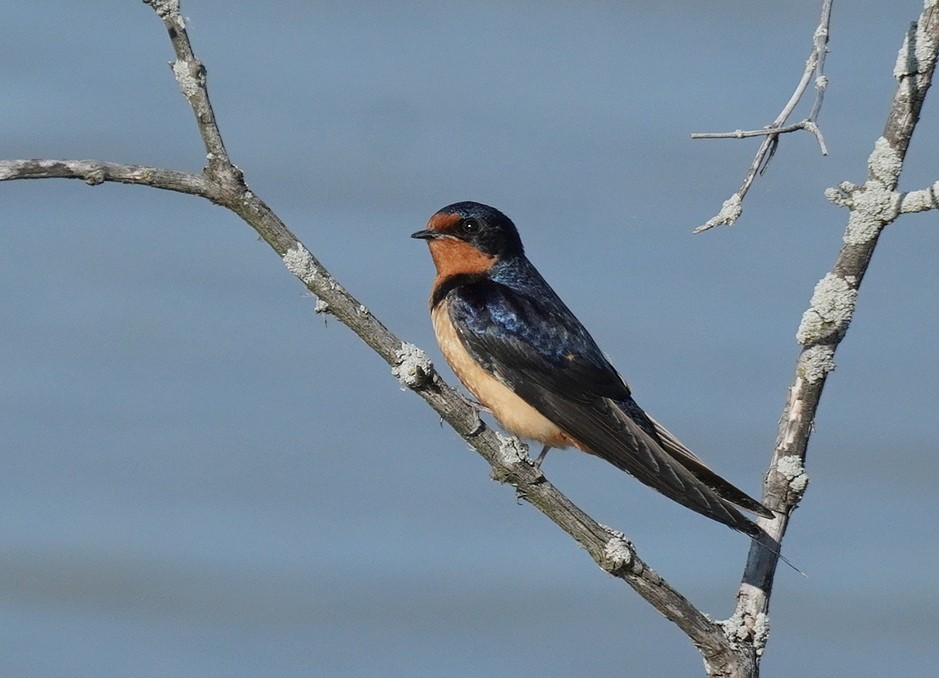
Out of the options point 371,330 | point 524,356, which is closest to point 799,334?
point 371,330

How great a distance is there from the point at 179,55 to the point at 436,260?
6.59ft

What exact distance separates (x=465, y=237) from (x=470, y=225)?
4 centimetres

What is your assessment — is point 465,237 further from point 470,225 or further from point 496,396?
point 496,396

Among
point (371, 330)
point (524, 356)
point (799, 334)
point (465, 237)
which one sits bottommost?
point (371, 330)

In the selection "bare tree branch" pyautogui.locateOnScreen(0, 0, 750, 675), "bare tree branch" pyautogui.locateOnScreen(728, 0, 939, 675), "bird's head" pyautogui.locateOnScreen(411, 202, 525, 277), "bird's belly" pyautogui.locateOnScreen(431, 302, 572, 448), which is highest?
"bird's head" pyautogui.locateOnScreen(411, 202, 525, 277)

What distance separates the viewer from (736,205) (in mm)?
2791

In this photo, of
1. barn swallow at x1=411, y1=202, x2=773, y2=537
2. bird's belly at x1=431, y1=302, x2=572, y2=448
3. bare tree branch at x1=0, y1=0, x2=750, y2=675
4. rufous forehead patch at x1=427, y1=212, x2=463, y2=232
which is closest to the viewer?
bare tree branch at x1=0, y1=0, x2=750, y2=675

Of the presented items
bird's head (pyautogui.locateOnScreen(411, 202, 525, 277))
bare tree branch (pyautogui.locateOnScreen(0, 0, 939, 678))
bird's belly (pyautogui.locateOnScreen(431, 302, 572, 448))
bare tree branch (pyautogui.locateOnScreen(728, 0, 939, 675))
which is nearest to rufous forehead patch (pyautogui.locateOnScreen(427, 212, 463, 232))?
bird's head (pyautogui.locateOnScreen(411, 202, 525, 277))

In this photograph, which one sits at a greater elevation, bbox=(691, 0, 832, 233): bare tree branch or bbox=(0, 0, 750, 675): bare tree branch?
bbox=(691, 0, 832, 233): bare tree branch

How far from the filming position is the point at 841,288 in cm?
287

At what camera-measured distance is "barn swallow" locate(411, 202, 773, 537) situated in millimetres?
3984

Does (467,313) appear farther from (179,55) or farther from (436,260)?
(179,55)

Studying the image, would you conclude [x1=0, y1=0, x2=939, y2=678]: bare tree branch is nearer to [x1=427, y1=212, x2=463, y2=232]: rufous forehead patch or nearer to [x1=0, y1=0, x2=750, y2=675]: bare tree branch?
[x1=0, y1=0, x2=750, y2=675]: bare tree branch

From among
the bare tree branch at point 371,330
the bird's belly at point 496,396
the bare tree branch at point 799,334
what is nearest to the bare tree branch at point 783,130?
the bare tree branch at point 799,334
